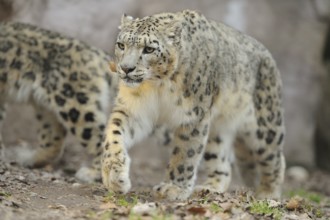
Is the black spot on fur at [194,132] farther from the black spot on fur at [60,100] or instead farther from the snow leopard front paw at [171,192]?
the black spot on fur at [60,100]

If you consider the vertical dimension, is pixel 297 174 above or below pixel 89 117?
below

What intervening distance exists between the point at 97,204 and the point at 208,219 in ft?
3.84

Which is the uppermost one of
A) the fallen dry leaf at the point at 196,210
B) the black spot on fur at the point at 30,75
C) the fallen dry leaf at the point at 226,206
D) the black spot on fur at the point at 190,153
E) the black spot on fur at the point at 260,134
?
the black spot on fur at the point at 30,75

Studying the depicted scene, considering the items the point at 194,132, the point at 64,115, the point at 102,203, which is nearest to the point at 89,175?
the point at 64,115

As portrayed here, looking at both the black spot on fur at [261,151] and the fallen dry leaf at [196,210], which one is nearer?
the fallen dry leaf at [196,210]

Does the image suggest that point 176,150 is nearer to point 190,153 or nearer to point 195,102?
point 190,153

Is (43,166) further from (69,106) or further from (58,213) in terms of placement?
(58,213)

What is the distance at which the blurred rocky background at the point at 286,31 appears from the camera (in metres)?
13.4

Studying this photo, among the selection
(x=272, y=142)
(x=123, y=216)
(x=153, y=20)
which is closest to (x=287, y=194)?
(x=272, y=142)

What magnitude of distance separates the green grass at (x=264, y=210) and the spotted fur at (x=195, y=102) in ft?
3.94

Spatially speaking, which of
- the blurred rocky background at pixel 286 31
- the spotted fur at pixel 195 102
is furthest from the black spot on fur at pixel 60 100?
the blurred rocky background at pixel 286 31

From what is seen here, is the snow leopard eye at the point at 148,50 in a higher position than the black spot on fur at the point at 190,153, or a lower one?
higher

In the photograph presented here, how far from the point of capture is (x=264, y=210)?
6996 millimetres

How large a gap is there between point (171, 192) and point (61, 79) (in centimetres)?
262
